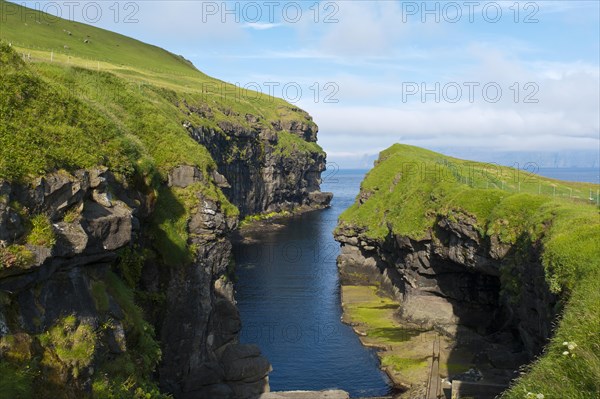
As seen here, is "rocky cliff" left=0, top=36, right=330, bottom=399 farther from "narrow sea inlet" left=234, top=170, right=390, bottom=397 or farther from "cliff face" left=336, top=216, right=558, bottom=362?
"cliff face" left=336, top=216, right=558, bottom=362

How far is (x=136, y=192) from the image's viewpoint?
31.3m

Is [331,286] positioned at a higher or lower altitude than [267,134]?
lower

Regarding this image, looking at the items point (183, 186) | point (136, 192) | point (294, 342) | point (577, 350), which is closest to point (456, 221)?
point (294, 342)

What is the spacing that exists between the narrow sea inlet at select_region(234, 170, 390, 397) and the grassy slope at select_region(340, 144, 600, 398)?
550 inches

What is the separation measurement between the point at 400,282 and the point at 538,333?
3902 cm

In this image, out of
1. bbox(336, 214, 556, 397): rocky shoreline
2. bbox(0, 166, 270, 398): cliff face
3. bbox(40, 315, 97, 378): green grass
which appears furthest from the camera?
bbox(336, 214, 556, 397): rocky shoreline

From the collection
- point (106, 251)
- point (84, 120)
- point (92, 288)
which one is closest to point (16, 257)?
point (106, 251)

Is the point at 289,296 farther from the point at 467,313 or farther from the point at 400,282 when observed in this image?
the point at 467,313

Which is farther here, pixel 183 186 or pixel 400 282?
pixel 400 282

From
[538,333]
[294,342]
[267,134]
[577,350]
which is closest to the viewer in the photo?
[577,350]

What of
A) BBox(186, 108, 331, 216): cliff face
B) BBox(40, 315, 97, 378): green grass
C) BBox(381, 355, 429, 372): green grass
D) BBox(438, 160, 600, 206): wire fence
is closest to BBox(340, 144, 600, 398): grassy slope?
BBox(438, 160, 600, 206): wire fence

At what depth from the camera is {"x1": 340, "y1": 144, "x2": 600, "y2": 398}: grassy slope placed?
538 inches

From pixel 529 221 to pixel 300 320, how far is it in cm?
3573

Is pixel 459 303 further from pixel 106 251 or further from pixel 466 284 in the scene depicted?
pixel 106 251
